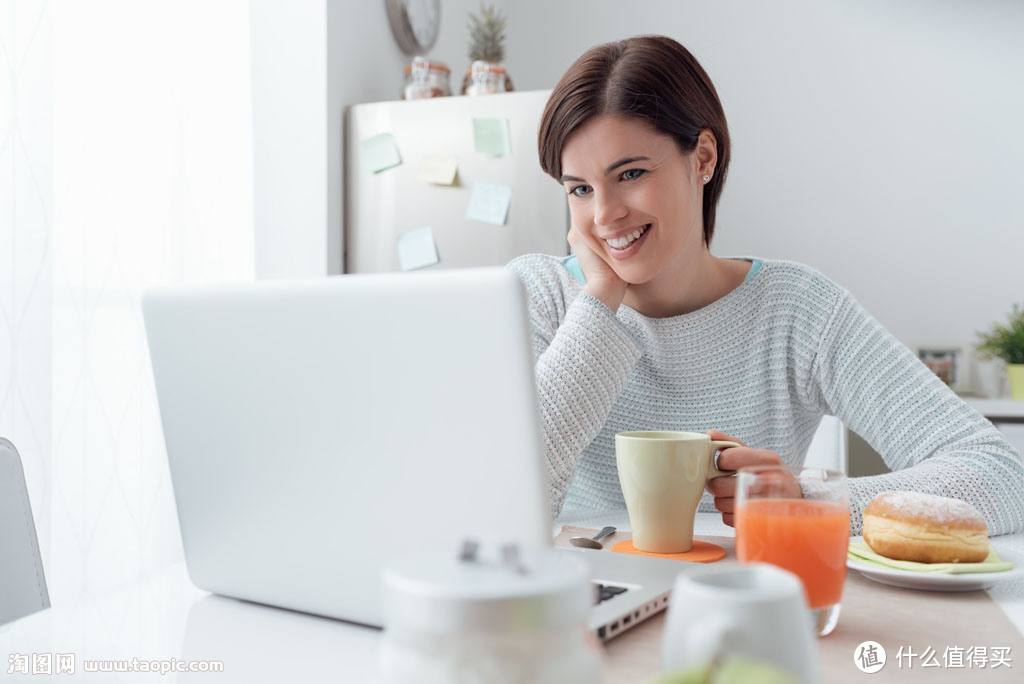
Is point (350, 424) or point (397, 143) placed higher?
point (397, 143)

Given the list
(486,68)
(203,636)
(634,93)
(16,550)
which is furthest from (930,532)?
(486,68)

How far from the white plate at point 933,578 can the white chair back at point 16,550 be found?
0.74m

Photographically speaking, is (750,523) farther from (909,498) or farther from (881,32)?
(881,32)

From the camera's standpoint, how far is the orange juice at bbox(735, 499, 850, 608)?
626 millimetres

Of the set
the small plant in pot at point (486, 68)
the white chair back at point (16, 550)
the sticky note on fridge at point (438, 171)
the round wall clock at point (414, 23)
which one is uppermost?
the round wall clock at point (414, 23)

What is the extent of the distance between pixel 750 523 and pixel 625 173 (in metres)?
0.75

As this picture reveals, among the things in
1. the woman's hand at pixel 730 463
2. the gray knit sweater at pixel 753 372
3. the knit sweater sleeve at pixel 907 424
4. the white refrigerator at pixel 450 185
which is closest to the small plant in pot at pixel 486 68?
the white refrigerator at pixel 450 185

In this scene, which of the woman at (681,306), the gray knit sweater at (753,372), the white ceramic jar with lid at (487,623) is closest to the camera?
the white ceramic jar with lid at (487,623)

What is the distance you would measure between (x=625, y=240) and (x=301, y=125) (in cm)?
140

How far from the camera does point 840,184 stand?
292cm

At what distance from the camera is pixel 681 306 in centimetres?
141

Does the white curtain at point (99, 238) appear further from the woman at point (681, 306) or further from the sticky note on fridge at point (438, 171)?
the woman at point (681, 306)

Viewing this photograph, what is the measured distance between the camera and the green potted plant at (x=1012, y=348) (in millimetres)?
2592

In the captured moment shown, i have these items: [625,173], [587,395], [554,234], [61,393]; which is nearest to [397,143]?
[554,234]
